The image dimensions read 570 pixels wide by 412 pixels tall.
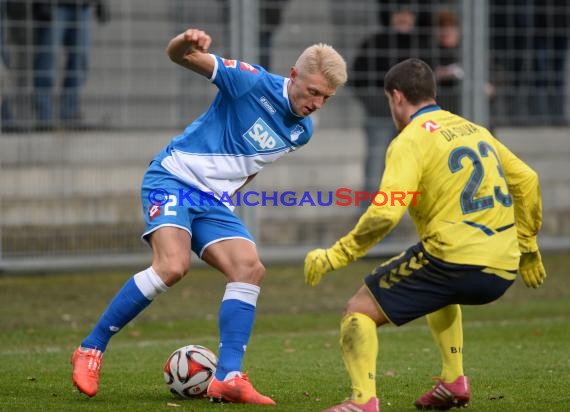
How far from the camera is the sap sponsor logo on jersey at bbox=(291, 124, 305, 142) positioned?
7270mm

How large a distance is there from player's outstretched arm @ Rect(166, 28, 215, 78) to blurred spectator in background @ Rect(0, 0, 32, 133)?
264 inches

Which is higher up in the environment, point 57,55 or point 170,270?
point 57,55

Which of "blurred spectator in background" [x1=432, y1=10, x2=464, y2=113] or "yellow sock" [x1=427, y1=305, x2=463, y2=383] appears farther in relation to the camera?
"blurred spectator in background" [x1=432, y1=10, x2=464, y2=113]

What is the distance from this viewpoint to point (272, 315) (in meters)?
11.5

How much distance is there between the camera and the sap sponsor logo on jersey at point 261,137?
718 cm

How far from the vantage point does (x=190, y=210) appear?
7059 mm

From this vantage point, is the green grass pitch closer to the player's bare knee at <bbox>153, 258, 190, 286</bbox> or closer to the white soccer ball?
the white soccer ball

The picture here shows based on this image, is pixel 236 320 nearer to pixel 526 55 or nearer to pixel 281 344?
pixel 281 344

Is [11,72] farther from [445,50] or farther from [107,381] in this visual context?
[107,381]

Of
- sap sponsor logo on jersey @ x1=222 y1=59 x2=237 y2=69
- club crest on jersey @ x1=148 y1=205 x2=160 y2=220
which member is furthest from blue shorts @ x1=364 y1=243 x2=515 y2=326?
sap sponsor logo on jersey @ x1=222 y1=59 x2=237 y2=69

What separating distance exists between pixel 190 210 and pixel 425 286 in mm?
1633

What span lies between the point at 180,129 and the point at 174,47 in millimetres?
7320

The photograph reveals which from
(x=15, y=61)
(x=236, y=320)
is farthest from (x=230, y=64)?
(x=15, y=61)

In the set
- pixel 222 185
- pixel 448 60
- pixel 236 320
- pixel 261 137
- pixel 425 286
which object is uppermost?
pixel 448 60
